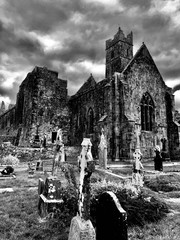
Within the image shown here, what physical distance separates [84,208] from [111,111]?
59.9ft

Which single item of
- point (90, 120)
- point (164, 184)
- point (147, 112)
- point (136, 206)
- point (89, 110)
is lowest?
point (164, 184)

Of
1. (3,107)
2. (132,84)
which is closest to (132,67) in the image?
(132,84)

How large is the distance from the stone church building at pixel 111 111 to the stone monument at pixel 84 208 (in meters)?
15.8

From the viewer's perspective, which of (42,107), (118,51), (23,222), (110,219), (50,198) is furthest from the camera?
(118,51)

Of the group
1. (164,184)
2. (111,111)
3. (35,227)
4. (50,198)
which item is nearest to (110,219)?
(35,227)

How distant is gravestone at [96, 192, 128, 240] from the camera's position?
2.80m

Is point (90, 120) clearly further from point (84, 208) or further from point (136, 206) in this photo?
point (84, 208)

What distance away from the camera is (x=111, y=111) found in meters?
21.3

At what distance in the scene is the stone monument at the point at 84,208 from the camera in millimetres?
3094

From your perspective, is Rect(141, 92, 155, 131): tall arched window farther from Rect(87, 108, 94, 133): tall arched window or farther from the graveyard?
the graveyard

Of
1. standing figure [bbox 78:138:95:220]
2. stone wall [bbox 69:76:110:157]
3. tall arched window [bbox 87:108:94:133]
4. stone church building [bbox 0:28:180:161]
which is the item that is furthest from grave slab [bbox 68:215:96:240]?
tall arched window [bbox 87:108:94:133]

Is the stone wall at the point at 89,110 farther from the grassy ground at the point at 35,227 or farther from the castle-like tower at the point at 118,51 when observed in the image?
the grassy ground at the point at 35,227

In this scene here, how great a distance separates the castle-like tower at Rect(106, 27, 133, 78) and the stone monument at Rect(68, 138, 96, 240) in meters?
33.9

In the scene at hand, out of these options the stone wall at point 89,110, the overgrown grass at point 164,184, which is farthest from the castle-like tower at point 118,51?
the overgrown grass at point 164,184
